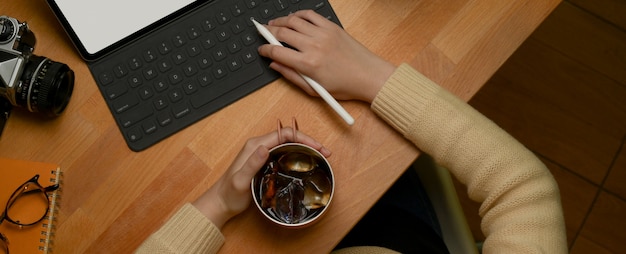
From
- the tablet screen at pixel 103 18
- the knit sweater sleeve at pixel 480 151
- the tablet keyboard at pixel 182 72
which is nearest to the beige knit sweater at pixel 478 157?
the knit sweater sleeve at pixel 480 151

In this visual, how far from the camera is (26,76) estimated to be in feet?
2.22

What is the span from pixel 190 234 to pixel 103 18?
0.29 metres

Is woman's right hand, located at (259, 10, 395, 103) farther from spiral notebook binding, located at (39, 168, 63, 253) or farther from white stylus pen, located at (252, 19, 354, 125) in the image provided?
spiral notebook binding, located at (39, 168, 63, 253)

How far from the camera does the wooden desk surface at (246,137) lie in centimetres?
71

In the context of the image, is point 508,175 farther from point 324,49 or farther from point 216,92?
point 216,92

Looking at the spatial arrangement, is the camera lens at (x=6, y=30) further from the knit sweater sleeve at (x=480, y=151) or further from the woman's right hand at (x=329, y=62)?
the knit sweater sleeve at (x=480, y=151)

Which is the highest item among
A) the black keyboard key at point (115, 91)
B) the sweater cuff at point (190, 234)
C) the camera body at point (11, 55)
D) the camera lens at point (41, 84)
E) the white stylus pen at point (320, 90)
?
the camera body at point (11, 55)

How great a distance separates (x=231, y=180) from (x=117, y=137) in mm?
164

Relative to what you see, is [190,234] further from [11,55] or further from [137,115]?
[11,55]

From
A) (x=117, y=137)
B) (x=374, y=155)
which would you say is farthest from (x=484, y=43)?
(x=117, y=137)

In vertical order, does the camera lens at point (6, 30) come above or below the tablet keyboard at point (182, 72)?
above

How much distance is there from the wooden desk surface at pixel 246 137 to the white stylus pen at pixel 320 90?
0.09 feet

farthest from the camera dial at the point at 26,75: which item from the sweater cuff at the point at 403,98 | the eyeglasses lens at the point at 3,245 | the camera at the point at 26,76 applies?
the sweater cuff at the point at 403,98

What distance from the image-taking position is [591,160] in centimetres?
128
